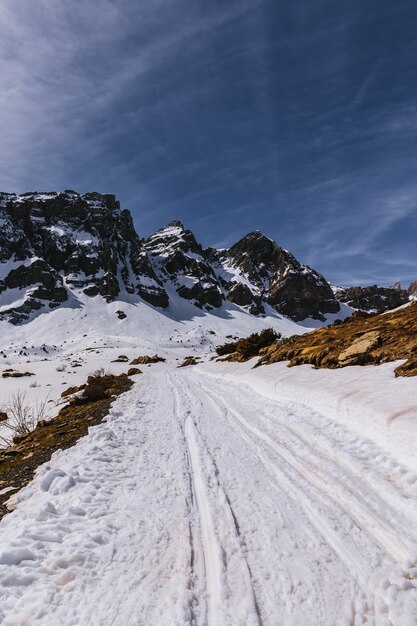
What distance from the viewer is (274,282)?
16612cm

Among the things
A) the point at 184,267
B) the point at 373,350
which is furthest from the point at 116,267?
the point at 373,350

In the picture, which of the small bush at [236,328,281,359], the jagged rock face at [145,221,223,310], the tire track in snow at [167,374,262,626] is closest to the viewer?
the tire track in snow at [167,374,262,626]

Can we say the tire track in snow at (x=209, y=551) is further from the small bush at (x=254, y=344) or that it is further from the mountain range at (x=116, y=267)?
the mountain range at (x=116, y=267)

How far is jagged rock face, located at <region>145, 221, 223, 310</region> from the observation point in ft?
445

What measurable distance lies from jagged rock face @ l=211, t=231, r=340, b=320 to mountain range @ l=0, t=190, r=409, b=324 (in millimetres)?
485

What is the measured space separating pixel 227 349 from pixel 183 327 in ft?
232

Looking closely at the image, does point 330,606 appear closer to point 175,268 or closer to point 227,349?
point 227,349

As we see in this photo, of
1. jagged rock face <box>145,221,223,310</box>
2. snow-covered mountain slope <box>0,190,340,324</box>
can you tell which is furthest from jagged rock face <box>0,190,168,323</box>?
jagged rock face <box>145,221,223,310</box>

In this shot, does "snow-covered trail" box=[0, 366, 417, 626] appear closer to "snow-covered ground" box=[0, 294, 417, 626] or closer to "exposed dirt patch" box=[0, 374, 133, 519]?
"snow-covered ground" box=[0, 294, 417, 626]

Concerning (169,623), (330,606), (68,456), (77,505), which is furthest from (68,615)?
(68,456)

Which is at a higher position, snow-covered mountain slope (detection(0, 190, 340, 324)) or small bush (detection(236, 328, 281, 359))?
snow-covered mountain slope (detection(0, 190, 340, 324))

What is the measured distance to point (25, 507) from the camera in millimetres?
3893

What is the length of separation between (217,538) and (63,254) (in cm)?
13555

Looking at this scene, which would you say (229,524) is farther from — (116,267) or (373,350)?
(116,267)
